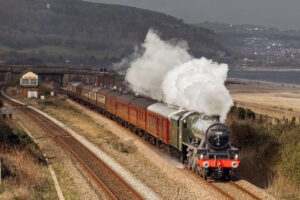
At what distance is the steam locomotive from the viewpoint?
2625cm

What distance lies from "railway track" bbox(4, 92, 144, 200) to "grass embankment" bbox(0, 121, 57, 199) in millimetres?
2588

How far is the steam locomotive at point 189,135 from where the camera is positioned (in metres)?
26.2

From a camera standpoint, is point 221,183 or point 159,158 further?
point 159,158

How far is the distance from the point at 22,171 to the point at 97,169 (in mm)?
5078

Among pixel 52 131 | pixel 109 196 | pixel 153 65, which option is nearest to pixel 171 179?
pixel 109 196

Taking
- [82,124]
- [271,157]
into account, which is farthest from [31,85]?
[271,157]

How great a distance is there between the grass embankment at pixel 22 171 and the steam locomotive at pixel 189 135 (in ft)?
A: 26.6

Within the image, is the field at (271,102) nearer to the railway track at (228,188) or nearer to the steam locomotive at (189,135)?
the steam locomotive at (189,135)

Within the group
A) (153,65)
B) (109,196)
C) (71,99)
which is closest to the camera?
(109,196)

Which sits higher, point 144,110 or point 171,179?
point 144,110

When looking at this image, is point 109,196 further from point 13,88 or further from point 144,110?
point 13,88

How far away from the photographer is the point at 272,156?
97.8 feet

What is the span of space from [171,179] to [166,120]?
6.92 m

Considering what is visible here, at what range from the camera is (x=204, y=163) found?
2600 centimetres
